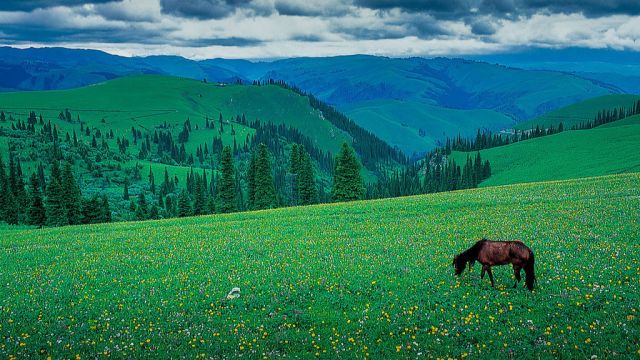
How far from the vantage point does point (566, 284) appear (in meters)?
15.6

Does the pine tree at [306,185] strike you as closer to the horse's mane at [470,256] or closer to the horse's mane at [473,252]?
the horse's mane at [470,256]

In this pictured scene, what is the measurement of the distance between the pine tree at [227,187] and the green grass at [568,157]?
82.4 m

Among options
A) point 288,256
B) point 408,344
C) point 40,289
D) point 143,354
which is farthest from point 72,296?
point 408,344

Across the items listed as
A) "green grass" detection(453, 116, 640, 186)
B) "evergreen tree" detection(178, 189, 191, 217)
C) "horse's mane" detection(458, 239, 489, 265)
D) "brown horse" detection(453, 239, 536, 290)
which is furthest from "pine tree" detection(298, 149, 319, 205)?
"brown horse" detection(453, 239, 536, 290)

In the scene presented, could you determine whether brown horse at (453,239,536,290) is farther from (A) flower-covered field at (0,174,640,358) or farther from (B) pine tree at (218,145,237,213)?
(B) pine tree at (218,145,237,213)

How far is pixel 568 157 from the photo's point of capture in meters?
140

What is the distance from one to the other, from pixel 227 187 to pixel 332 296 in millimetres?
69321

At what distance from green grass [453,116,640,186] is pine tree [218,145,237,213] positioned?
270ft

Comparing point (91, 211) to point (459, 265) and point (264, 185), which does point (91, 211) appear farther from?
point (459, 265)

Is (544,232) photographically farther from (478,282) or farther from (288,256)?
(288,256)

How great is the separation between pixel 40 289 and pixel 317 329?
1306 cm

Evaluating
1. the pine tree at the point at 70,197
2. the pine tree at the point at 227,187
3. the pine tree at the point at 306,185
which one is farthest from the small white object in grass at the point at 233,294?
the pine tree at the point at 70,197

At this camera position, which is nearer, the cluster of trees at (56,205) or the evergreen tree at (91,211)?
the cluster of trees at (56,205)

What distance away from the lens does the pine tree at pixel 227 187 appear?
270 feet
